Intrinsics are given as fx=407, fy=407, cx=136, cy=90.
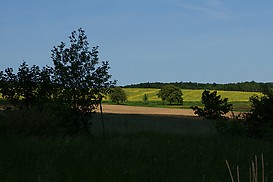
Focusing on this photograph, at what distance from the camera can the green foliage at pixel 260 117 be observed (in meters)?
14.2

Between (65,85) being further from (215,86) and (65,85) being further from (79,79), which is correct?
(215,86)

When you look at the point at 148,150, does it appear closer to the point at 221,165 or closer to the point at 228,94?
the point at 221,165

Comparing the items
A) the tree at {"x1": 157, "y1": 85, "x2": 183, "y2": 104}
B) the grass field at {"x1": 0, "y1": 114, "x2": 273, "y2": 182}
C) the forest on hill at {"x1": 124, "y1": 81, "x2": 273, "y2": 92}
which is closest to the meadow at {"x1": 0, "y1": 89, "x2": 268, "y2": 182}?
the grass field at {"x1": 0, "y1": 114, "x2": 273, "y2": 182}

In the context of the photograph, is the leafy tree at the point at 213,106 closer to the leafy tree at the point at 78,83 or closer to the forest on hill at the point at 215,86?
the leafy tree at the point at 78,83

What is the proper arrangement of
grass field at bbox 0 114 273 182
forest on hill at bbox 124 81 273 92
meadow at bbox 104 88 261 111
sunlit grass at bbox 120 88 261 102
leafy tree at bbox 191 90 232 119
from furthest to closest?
forest on hill at bbox 124 81 273 92
sunlit grass at bbox 120 88 261 102
meadow at bbox 104 88 261 111
leafy tree at bbox 191 90 232 119
grass field at bbox 0 114 273 182

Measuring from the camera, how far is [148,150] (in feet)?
27.0

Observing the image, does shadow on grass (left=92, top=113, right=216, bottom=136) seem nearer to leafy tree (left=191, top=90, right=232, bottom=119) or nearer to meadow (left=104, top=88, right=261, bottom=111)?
leafy tree (left=191, top=90, right=232, bottom=119)

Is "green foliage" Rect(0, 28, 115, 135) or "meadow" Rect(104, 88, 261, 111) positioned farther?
"meadow" Rect(104, 88, 261, 111)

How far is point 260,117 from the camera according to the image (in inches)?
580

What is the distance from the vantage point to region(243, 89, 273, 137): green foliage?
46.7 ft

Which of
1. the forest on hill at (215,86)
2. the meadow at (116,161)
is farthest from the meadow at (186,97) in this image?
the meadow at (116,161)

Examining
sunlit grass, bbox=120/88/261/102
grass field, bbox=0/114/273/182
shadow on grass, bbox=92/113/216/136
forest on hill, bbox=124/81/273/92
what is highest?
forest on hill, bbox=124/81/273/92

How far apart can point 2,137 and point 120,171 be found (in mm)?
3492

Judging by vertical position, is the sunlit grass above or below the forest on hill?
Result: below
